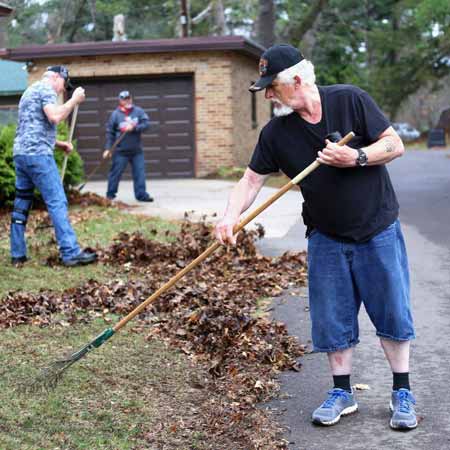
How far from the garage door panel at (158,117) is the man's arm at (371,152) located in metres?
18.1

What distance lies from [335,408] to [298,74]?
1746 millimetres

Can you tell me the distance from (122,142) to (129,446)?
11868 millimetres

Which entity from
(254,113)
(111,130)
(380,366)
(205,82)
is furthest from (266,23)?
(380,366)

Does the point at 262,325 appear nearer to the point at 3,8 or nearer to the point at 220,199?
the point at 3,8

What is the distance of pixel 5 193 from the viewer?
1397 centimetres

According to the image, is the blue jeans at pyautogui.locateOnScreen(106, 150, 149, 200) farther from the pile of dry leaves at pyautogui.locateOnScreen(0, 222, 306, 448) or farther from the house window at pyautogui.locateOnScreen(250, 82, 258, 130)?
the house window at pyautogui.locateOnScreen(250, 82, 258, 130)

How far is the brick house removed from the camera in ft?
73.2

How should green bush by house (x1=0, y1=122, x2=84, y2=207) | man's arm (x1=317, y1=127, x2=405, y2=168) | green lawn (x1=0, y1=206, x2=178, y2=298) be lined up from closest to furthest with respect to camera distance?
man's arm (x1=317, y1=127, x2=405, y2=168)
green lawn (x1=0, y1=206, x2=178, y2=298)
green bush by house (x1=0, y1=122, x2=84, y2=207)

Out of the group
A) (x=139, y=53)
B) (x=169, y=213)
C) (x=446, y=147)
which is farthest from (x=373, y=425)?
(x=446, y=147)

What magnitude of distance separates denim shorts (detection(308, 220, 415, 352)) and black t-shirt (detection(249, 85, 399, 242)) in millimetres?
82

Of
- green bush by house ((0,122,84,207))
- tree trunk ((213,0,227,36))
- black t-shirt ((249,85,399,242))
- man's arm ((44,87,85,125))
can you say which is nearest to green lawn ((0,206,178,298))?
green bush by house ((0,122,84,207))

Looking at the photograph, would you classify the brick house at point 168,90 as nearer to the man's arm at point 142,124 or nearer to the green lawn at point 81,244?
the man's arm at point 142,124

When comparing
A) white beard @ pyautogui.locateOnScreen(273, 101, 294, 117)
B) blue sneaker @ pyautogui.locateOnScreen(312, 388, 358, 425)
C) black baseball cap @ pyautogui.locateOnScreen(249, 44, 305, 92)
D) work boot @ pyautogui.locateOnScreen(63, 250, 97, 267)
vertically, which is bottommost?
work boot @ pyautogui.locateOnScreen(63, 250, 97, 267)

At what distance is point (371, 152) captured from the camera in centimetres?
452
